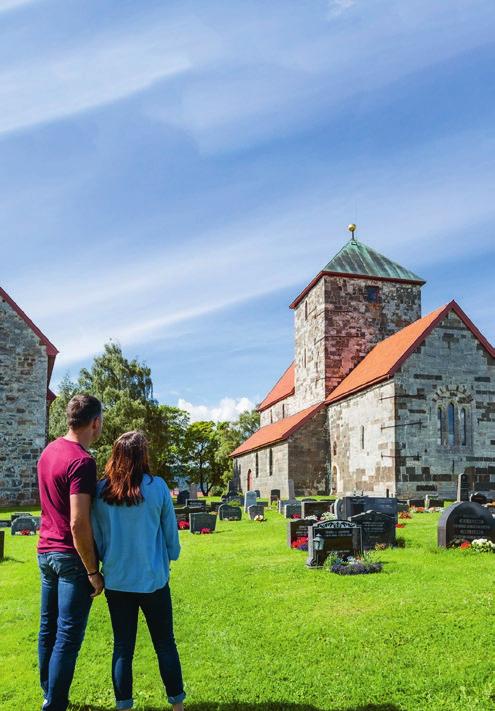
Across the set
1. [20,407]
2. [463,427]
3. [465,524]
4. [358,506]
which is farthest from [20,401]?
[465,524]

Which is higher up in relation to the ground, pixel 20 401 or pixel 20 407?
pixel 20 401

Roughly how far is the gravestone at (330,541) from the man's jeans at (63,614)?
6325 millimetres

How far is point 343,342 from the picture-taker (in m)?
35.1

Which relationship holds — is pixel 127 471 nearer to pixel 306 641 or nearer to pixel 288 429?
pixel 306 641

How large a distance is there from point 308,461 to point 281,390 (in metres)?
13.6

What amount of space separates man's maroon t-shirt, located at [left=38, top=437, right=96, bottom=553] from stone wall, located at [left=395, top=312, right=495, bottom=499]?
21293mm

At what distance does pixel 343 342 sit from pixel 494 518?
23.8 metres

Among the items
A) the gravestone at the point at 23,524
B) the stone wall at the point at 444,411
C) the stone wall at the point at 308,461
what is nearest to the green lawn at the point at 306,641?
the gravestone at the point at 23,524

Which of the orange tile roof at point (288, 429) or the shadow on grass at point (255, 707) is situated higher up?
the orange tile roof at point (288, 429)

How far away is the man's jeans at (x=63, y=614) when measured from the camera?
167 inches

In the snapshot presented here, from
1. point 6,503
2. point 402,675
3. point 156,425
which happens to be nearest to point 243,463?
point 156,425

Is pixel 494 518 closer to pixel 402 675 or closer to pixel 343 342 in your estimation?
pixel 402 675

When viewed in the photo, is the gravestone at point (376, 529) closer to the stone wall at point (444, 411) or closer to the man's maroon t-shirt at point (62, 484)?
the man's maroon t-shirt at point (62, 484)

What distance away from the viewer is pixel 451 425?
25422 mm
